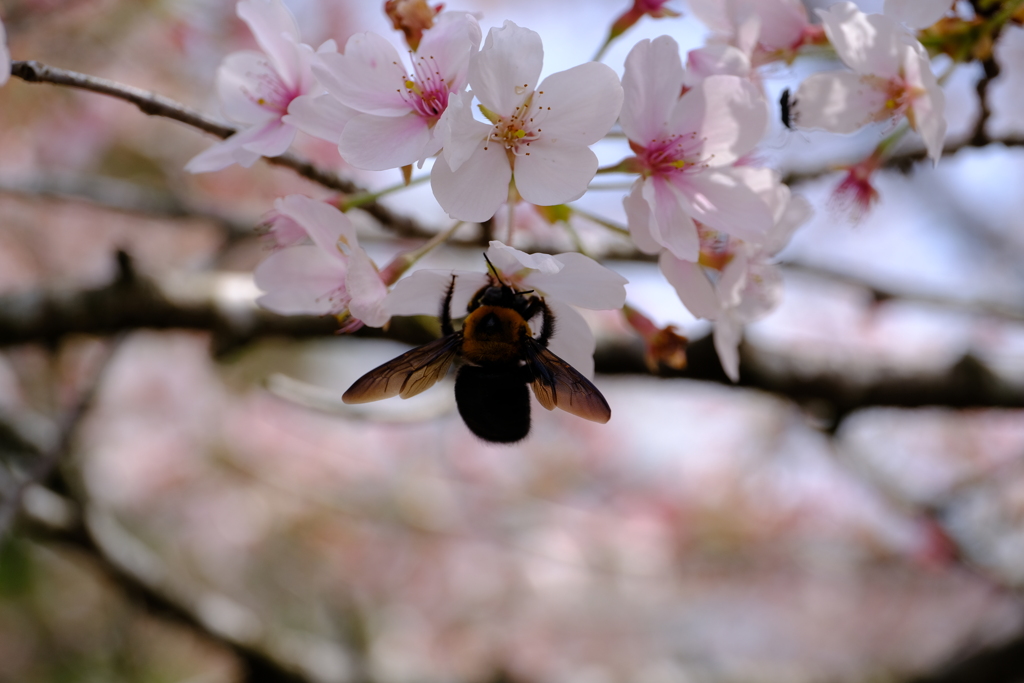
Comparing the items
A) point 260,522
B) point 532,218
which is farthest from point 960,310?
point 260,522

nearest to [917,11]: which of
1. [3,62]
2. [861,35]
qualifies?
[861,35]

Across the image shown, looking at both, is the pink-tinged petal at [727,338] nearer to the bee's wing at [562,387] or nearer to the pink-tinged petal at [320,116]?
the bee's wing at [562,387]

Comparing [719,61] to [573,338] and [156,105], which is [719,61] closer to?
[573,338]

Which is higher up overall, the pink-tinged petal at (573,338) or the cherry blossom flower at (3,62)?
the cherry blossom flower at (3,62)

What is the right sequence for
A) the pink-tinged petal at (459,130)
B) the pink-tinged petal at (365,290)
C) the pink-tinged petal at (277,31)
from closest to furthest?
1. the pink-tinged petal at (459,130)
2. the pink-tinged petal at (365,290)
3. the pink-tinged petal at (277,31)

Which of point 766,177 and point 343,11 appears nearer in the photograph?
point 766,177

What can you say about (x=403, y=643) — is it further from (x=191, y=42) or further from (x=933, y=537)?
(x=191, y=42)

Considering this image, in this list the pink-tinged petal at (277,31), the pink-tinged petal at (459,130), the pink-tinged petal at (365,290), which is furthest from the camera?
the pink-tinged petal at (277,31)

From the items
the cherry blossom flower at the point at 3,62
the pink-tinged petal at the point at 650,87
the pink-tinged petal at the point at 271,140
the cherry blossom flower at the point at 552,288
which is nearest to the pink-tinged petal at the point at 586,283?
the cherry blossom flower at the point at 552,288
